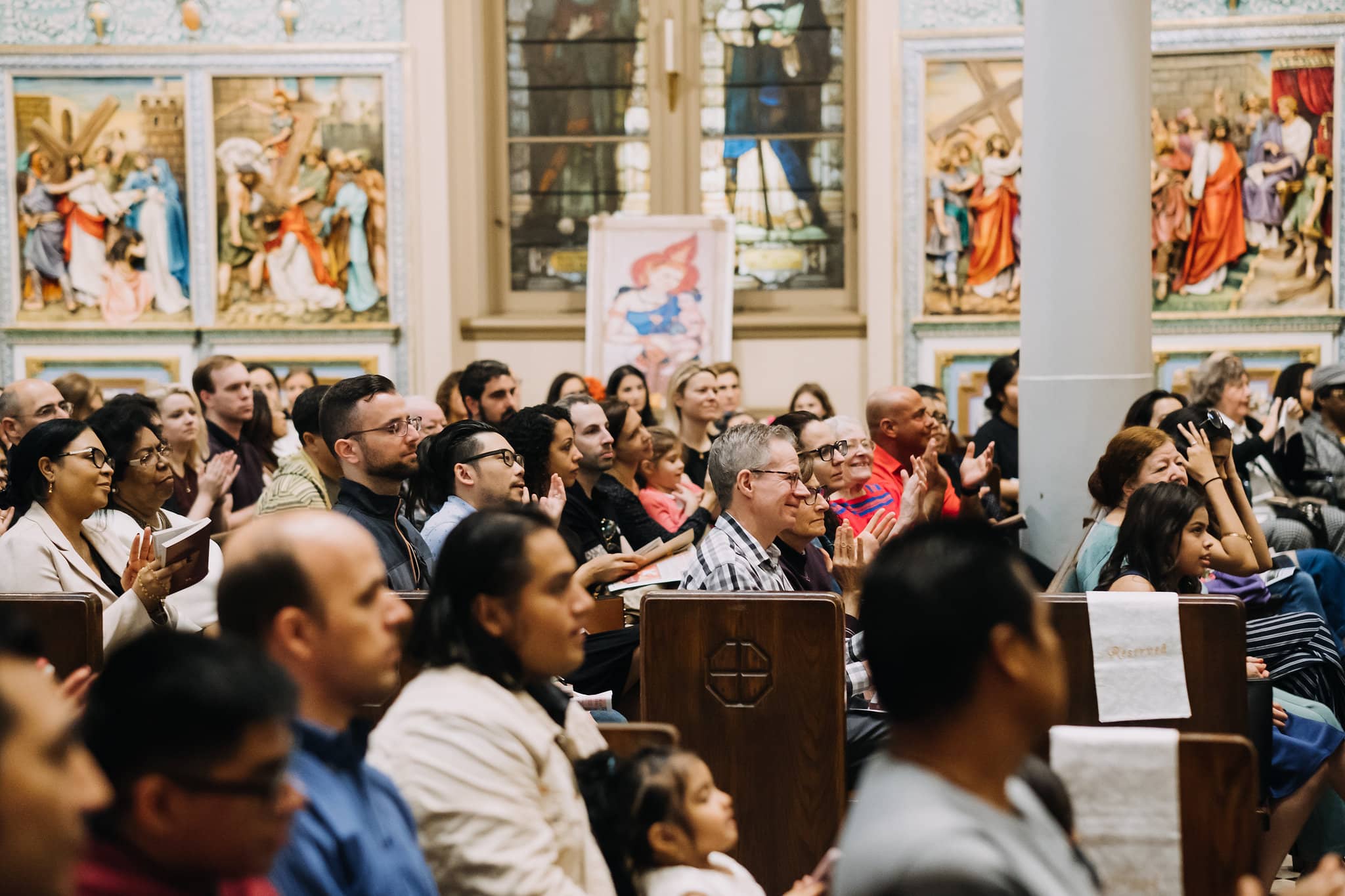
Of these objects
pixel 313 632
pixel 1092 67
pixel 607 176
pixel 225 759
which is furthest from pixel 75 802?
pixel 607 176

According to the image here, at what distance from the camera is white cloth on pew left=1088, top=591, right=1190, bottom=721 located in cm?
348

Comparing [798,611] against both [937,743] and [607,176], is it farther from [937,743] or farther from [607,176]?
[607,176]

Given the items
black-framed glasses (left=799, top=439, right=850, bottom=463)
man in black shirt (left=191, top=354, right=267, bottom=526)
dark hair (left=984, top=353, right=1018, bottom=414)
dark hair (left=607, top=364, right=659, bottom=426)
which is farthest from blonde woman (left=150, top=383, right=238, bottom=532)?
dark hair (left=984, top=353, right=1018, bottom=414)

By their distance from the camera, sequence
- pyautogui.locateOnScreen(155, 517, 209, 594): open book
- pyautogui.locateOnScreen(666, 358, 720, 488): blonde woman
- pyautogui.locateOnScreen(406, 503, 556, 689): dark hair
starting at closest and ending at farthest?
pyautogui.locateOnScreen(406, 503, 556, 689): dark hair
pyautogui.locateOnScreen(155, 517, 209, 594): open book
pyautogui.locateOnScreen(666, 358, 720, 488): blonde woman

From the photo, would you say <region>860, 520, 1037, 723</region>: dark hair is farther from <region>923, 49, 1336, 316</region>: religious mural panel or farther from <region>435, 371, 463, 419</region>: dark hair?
<region>923, 49, 1336, 316</region>: religious mural panel

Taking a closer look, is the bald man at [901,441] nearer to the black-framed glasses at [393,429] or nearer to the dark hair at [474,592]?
the black-framed glasses at [393,429]

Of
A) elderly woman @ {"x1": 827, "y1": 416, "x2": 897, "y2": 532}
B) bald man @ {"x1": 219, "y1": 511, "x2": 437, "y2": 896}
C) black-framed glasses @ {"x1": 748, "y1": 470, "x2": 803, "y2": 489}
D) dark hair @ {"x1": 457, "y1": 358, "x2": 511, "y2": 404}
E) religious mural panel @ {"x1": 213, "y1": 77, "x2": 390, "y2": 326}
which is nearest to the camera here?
bald man @ {"x1": 219, "y1": 511, "x2": 437, "y2": 896}

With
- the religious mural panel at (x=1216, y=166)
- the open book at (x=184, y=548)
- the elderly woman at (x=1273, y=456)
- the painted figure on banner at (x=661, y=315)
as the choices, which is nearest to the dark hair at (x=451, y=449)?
the open book at (x=184, y=548)

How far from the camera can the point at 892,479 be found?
598cm

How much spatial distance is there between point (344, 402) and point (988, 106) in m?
6.53

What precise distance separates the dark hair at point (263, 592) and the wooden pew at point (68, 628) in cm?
150

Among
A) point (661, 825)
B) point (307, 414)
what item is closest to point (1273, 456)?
point (307, 414)

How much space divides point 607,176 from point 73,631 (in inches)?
307

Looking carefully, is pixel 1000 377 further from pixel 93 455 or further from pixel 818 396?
pixel 93 455
